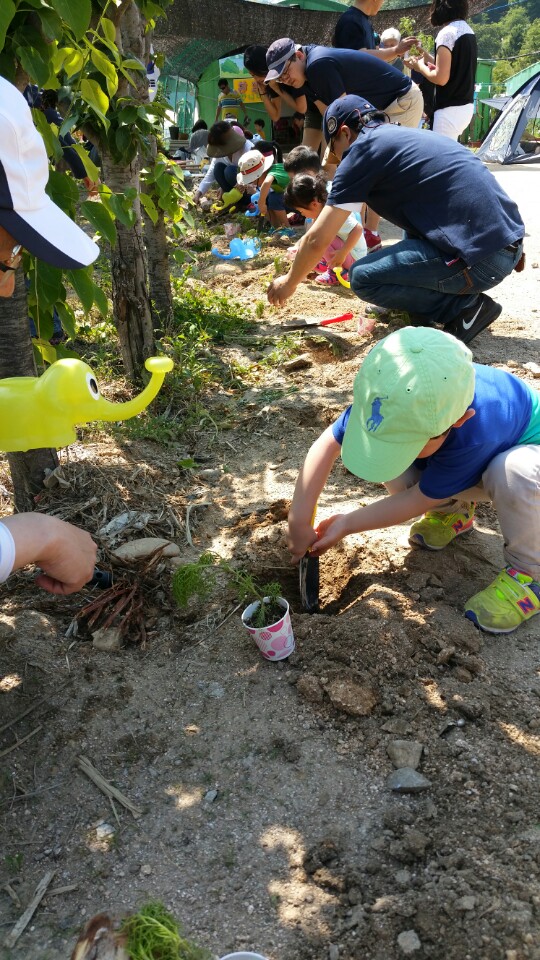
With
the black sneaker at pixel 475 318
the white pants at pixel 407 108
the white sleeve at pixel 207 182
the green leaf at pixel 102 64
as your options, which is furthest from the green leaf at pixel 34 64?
the white sleeve at pixel 207 182

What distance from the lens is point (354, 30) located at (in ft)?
19.3

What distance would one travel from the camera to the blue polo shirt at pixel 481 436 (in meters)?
2.24

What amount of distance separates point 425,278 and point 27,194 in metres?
2.59

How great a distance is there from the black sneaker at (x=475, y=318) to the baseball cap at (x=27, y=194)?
9.14 ft

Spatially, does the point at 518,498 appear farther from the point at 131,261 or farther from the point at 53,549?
the point at 131,261

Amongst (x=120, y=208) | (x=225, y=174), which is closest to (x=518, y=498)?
(x=120, y=208)

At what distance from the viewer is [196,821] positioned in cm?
178

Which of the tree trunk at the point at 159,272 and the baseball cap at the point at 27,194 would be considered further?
the tree trunk at the point at 159,272

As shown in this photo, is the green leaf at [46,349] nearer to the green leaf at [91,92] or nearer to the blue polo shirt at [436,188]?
the green leaf at [91,92]

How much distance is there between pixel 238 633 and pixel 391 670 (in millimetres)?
500

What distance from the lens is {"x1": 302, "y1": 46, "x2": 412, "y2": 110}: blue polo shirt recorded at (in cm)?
493

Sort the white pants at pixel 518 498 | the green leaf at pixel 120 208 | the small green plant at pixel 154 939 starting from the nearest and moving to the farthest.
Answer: the small green plant at pixel 154 939, the white pants at pixel 518 498, the green leaf at pixel 120 208

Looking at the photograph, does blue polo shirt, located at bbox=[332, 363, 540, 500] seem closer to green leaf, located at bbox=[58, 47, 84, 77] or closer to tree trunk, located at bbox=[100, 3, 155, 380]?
green leaf, located at bbox=[58, 47, 84, 77]

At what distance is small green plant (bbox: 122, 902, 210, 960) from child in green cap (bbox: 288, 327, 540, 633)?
115cm
